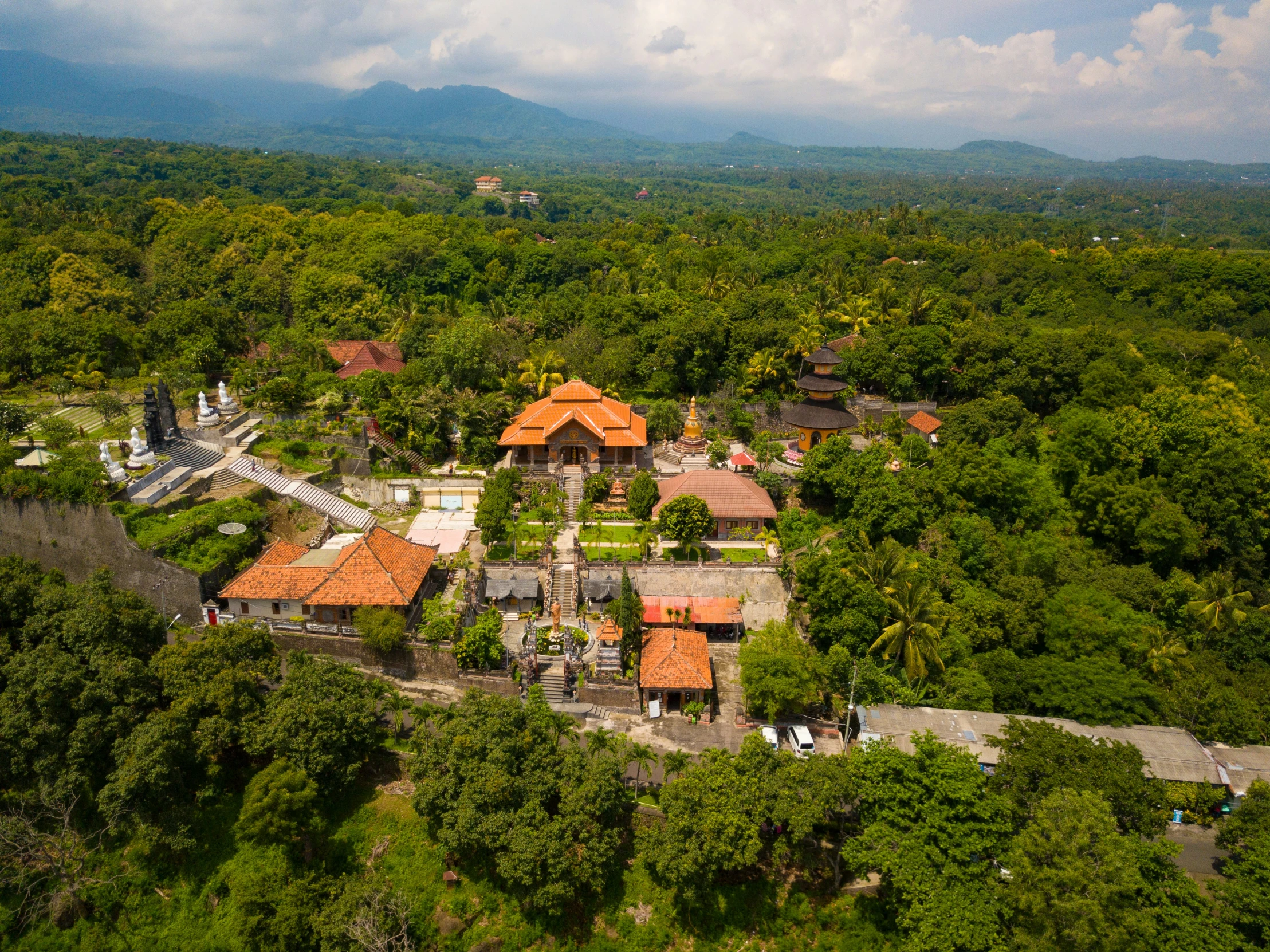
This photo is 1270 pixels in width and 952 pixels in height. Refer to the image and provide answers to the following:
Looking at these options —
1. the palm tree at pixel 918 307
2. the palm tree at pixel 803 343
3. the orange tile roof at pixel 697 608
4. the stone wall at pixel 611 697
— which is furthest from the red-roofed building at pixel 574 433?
the palm tree at pixel 918 307

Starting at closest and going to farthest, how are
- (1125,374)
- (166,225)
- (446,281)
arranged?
1. (1125,374)
2. (446,281)
3. (166,225)

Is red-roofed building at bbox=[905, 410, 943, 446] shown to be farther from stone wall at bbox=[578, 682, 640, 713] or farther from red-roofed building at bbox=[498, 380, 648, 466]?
stone wall at bbox=[578, 682, 640, 713]

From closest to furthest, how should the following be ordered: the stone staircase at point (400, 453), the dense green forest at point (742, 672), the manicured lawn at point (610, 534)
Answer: the dense green forest at point (742, 672) → the manicured lawn at point (610, 534) → the stone staircase at point (400, 453)

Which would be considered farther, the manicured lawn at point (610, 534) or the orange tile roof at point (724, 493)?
the orange tile roof at point (724, 493)

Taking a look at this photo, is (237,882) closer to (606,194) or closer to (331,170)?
(331,170)

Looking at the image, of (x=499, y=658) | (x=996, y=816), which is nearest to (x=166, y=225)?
(x=499, y=658)

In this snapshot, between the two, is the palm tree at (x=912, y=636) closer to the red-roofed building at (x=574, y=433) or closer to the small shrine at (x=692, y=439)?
the red-roofed building at (x=574, y=433)

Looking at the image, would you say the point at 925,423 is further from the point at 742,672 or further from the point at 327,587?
the point at 327,587

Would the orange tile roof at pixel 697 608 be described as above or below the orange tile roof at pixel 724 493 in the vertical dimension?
below
